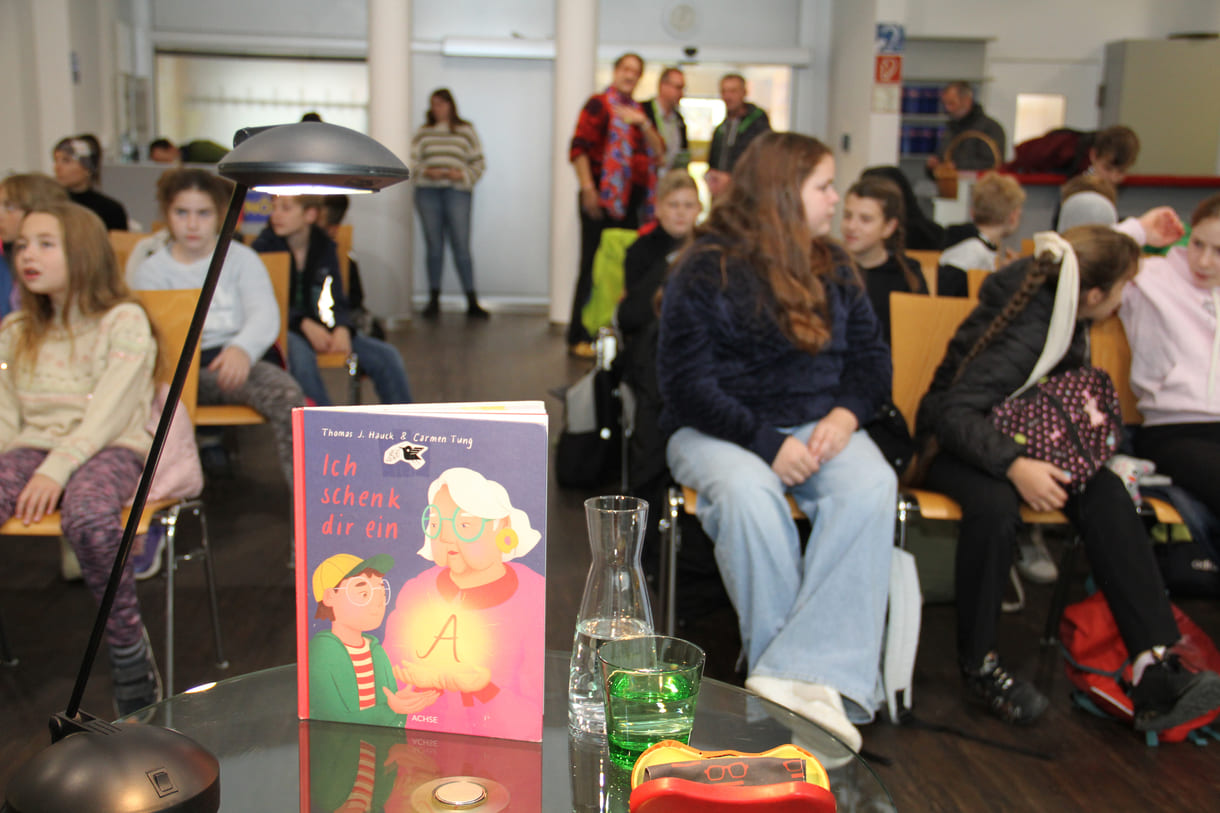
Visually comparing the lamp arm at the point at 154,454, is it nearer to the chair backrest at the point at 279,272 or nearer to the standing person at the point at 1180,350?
the standing person at the point at 1180,350

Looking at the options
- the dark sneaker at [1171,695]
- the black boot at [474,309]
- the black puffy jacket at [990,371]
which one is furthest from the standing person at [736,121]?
the dark sneaker at [1171,695]

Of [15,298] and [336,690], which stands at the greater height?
[15,298]

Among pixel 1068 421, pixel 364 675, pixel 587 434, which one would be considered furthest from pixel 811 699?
pixel 587 434

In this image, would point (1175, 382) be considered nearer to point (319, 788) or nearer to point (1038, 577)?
point (1038, 577)

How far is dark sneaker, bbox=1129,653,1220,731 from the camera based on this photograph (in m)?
1.97

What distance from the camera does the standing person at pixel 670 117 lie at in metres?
6.54

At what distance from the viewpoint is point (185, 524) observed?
3.22 m

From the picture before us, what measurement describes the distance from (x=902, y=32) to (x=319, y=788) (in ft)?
26.0

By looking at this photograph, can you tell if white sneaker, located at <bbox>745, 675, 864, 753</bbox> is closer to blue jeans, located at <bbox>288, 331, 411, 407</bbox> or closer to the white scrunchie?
the white scrunchie

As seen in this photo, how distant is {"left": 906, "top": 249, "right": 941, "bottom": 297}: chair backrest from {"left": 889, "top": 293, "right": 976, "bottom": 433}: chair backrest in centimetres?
65

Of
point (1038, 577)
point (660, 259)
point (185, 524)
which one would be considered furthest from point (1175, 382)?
point (185, 524)

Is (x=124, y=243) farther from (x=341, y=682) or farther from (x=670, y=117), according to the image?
(x=670, y=117)

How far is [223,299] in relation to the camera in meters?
2.88

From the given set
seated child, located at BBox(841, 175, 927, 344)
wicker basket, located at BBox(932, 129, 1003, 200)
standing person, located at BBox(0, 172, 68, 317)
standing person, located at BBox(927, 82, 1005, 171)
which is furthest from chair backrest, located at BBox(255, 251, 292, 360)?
standing person, located at BBox(927, 82, 1005, 171)
